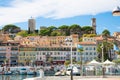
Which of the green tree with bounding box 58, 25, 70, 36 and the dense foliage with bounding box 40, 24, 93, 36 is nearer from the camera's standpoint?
the dense foliage with bounding box 40, 24, 93, 36

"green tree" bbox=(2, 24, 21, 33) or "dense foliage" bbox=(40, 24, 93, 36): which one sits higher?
"green tree" bbox=(2, 24, 21, 33)

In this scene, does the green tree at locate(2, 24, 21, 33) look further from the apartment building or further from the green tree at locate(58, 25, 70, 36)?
the apartment building

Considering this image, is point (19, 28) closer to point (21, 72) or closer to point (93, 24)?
point (93, 24)

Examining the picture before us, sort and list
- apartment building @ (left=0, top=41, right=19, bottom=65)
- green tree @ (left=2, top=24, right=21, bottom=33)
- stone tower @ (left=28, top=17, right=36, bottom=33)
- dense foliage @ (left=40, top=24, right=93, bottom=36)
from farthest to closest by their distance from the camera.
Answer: stone tower @ (left=28, top=17, right=36, bottom=33) → green tree @ (left=2, top=24, right=21, bottom=33) → dense foliage @ (left=40, top=24, right=93, bottom=36) → apartment building @ (left=0, top=41, right=19, bottom=65)

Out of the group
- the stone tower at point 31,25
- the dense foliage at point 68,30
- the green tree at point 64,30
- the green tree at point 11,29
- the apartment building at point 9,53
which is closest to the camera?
the apartment building at point 9,53

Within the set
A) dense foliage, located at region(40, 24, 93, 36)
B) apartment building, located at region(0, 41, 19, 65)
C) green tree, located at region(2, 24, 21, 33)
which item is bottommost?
apartment building, located at region(0, 41, 19, 65)

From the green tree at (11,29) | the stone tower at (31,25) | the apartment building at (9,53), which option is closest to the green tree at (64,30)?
the stone tower at (31,25)

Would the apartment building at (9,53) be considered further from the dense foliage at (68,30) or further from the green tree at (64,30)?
the green tree at (64,30)

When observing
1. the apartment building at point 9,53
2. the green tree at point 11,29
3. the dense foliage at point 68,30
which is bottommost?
the apartment building at point 9,53

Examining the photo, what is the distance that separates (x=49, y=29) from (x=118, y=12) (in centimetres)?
10909

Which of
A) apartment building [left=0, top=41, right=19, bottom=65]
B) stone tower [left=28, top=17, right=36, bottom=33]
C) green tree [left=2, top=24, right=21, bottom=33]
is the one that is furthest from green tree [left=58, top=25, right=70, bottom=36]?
apartment building [left=0, top=41, right=19, bottom=65]

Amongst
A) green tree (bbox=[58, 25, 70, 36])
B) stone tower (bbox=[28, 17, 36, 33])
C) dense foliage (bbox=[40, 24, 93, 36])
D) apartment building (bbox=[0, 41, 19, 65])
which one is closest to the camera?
apartment building (bbox=[0, 41, 19, 65])

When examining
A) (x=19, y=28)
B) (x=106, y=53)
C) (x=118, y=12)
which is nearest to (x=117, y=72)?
(x=118, y=12)

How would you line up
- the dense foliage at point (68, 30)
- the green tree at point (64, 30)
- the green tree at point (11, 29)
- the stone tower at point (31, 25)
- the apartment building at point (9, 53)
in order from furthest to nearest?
the stone tower at point (31, 25), the green tree at point (11, 29), the green tree at point (64, 30), the dense foliage at point (68, 30), the apartment building at point (9, 53)
